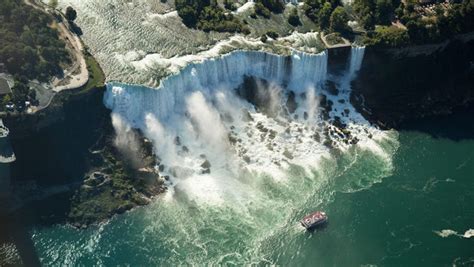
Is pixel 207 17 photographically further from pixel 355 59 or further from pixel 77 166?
pixel 77 166

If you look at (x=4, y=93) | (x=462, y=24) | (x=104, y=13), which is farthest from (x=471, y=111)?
(x=4, y=93)

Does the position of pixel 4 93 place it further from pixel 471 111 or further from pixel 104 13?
pixel 471 111

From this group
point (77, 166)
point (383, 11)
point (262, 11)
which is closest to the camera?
point (77, 166)

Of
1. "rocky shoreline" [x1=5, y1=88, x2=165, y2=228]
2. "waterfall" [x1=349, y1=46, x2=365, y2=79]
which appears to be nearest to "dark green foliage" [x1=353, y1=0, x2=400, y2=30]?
"waterfall" [x1=349, y1=46, x2=365, y2=79]

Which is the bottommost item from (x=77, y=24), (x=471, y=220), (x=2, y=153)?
(x=471, y=220)

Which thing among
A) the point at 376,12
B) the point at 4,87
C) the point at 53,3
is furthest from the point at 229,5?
the point at 4,87

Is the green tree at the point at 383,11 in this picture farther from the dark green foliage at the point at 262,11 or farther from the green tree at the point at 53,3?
the green tree at the point at 53,3
